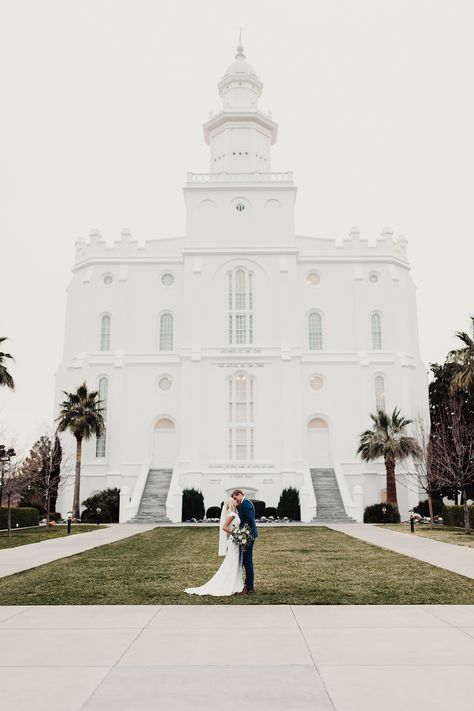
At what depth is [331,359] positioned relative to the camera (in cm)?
4391

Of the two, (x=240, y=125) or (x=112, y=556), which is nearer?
(x=112, y=556)

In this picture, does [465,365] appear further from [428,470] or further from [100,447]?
[100,447]

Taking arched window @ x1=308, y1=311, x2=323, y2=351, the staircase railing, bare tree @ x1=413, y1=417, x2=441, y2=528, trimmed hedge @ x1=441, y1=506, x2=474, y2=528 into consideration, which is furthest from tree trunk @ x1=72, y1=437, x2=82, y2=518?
trimmed hedge @ x1=441, y1=506, x2=474, y2=528

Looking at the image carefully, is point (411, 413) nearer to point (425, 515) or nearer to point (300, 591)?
point (425, 515)

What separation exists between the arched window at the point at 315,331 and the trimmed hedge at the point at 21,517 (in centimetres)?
2070

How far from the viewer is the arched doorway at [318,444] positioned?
42719 millimetres

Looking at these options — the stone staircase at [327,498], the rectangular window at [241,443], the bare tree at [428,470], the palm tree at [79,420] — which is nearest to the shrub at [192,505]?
the rectangular window at [241,443]

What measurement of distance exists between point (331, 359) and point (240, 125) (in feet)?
61.5

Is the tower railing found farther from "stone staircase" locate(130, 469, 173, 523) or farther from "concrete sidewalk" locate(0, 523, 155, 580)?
"concrete sidewalk" locate(0, 523, 155, 580)

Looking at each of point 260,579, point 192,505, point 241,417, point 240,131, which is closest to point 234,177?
point 240,131

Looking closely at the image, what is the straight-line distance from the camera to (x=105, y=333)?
45.6 m

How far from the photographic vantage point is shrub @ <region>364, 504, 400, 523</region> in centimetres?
3628

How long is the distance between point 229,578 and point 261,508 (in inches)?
1098
